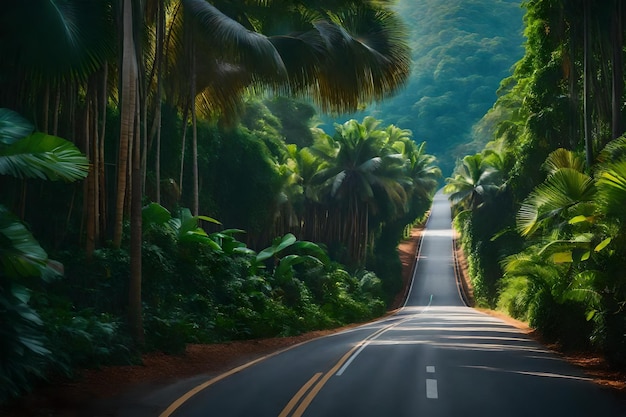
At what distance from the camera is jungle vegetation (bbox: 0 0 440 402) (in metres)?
11.4

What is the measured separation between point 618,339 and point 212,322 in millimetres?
10024

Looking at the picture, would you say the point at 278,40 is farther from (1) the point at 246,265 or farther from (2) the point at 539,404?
(2) the point at 539,404

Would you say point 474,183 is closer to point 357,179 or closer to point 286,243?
point 357,179

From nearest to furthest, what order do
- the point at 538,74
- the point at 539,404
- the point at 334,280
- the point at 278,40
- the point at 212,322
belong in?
the point at 539,404 → the point at 212,322 → the point at 278,40 → the point at 538,74 → the point at 334,280

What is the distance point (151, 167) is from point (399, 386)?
15493 mm

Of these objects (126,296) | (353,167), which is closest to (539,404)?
(126,296)

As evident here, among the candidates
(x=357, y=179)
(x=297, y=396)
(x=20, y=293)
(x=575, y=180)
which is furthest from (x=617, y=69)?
(x=357, y=179)

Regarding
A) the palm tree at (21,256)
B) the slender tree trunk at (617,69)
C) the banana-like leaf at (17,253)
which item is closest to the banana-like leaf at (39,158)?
the palm tree at (21,256)

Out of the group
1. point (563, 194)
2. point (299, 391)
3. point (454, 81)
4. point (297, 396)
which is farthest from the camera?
point (454, 81)

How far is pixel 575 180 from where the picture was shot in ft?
53.0

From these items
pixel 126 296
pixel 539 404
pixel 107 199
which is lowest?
pixel 539 404

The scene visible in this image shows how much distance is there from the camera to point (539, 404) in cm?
1117

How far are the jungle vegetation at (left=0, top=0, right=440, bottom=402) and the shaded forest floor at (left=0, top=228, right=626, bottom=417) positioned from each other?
25 cm

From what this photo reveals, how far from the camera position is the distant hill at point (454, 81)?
496ft
